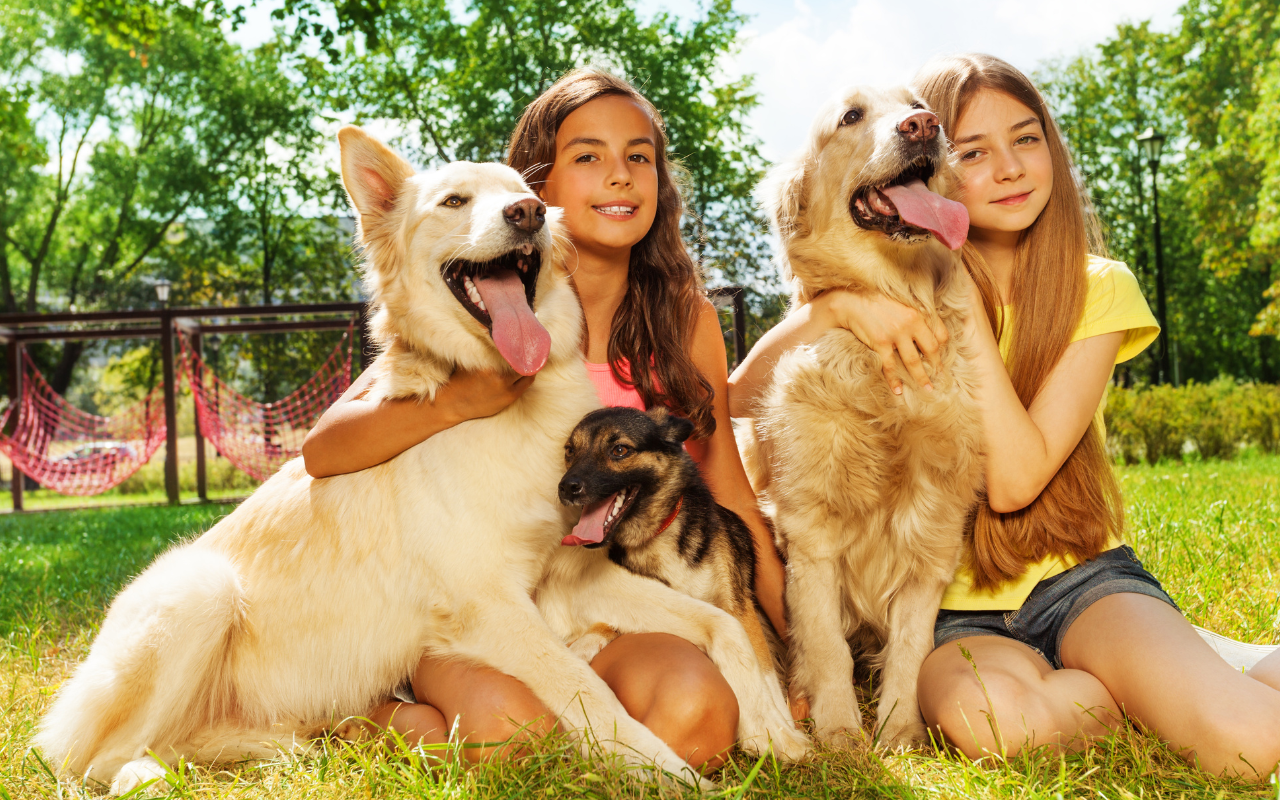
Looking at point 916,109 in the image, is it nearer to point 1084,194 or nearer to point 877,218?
point 877,218

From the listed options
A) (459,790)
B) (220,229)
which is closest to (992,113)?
(459,790)

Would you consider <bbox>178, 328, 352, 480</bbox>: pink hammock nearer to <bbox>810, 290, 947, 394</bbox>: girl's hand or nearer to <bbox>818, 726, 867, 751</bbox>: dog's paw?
<bbox>810, 290, 947, 394</bbox>: girl's hand

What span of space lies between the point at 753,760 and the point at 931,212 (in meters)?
1.69

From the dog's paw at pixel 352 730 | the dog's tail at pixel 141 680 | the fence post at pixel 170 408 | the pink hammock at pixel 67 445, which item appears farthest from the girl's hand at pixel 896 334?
the pink hammock at pixel 67 445

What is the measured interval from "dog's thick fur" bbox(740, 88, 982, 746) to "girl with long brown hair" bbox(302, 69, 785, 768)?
14.2 inches

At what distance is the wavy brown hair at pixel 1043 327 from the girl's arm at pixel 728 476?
686mm

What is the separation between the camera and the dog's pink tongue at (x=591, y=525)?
92.7 inches

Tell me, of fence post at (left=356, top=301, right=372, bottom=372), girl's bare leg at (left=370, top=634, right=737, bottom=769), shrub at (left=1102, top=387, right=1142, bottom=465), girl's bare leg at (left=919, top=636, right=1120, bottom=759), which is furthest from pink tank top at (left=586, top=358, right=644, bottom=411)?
shrub at (left=1102, top=387, right=1142, bottom=465)

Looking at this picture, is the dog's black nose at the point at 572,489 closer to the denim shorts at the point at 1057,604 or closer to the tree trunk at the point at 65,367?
the denim shorts at the point at 1057,604

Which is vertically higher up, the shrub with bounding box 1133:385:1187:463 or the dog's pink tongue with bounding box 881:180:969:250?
the dog's pink tongue with bounding box 881:180:969:250

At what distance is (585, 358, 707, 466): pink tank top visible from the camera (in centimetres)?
317

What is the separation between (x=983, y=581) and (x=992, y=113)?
1.58m

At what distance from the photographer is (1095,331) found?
259 centimetres

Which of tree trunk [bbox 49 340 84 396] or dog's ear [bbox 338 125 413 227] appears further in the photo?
tree trunk [bbox 49 340 84 396]
